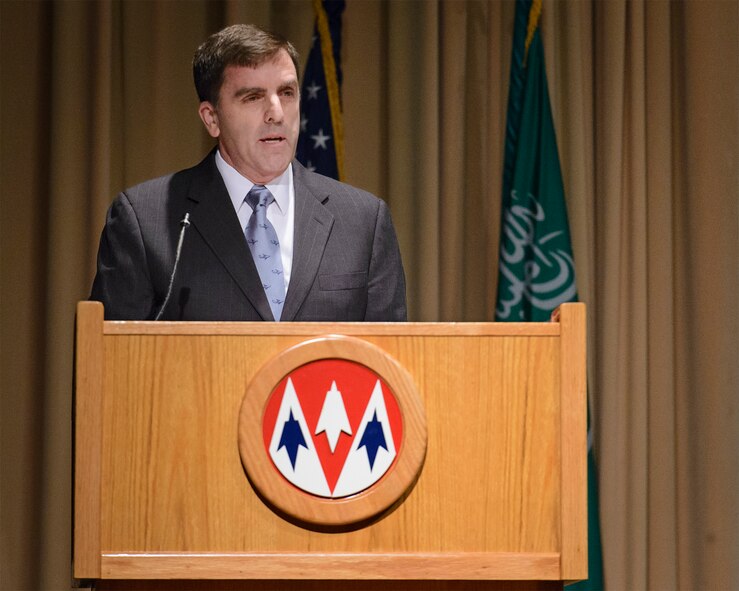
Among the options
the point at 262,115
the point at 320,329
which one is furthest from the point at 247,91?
the point at 320,329

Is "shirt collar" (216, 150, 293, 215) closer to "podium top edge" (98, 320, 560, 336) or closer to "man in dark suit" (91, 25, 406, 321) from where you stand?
"man in dark suit" (91, 25, 406, 321)

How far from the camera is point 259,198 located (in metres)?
2.04

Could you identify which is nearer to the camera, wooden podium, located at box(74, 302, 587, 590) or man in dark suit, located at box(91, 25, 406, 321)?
wooden podium, located at box(74, 302, 587, 590)

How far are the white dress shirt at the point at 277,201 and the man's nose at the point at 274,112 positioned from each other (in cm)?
11

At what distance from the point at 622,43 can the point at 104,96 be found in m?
2.00

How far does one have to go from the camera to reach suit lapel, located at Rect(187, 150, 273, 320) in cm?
190

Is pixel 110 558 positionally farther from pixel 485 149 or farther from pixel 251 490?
pixel 485 149

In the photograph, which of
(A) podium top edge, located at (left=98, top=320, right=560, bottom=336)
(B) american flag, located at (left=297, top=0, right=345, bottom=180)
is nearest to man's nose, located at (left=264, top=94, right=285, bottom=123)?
(A) podium top edge, located at (left=98, top=320, right=560, bottom=336)

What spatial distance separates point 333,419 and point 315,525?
15cm

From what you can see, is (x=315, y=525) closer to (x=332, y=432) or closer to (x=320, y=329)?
(x=332, y=432)

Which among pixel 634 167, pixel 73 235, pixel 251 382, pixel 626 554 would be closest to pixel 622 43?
pixel 634 167

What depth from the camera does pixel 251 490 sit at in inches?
59.4

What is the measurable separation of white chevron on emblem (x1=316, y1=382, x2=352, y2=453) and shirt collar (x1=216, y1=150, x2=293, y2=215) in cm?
62

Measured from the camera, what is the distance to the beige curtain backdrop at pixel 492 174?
12.9ft
